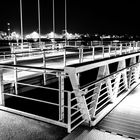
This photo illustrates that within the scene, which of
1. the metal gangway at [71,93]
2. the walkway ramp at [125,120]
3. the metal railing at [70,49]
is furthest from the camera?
the metal railing at [70,49]

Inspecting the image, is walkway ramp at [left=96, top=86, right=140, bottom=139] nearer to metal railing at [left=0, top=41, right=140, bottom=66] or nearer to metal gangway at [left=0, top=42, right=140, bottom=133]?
metal gangway at [left=0, top=42, right=140, bottom=133]

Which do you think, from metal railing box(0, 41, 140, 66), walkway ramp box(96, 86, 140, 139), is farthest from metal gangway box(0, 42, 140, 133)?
metal railing box(0, 41, 140, 66)

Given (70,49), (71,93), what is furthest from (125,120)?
(70,49)

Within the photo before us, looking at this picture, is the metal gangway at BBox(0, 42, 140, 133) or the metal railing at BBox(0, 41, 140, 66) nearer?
the metal gangway at BBox(0, 42, 140, 133)

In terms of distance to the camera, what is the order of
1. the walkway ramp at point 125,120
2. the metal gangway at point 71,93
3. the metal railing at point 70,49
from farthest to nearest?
the metal railing at point 70,49
the walkway ramp at point 125,120
the metal gangway at point 71,93

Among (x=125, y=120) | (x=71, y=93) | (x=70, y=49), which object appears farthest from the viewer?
(x=70, y=49)

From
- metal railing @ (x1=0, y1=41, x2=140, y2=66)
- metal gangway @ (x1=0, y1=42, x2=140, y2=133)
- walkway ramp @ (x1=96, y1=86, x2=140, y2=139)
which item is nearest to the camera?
metal gangway @ (x1=0, y1=42, x2=140, y2=133)

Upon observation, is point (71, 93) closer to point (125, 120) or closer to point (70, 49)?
point (125, 120)

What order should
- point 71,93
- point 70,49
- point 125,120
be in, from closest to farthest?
1. point 125,120
2. point 71,93
3. point 70,49

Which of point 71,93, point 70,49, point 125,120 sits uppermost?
point 70,49

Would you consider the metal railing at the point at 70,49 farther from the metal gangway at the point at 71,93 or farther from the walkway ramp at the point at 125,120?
the walkway ramp at the point at 125,120

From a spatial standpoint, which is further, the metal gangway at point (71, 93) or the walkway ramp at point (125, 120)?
the walkway ramp at point (125, 120)

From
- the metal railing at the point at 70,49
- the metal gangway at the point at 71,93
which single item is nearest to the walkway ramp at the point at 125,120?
the metal gangway at the point at 71,93

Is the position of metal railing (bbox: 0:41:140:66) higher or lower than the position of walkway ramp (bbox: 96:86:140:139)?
higher
